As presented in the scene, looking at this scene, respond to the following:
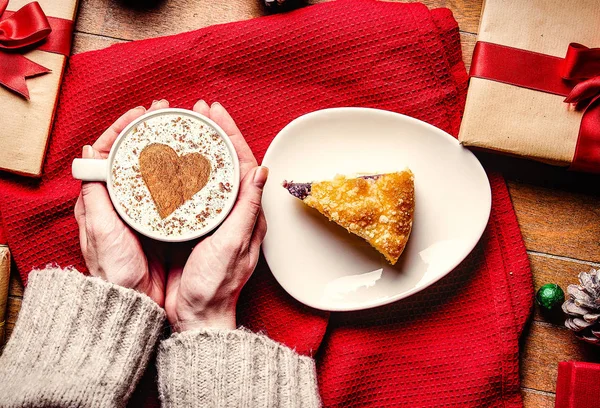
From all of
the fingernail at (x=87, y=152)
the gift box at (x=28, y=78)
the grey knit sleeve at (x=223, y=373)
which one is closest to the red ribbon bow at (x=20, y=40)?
the gift box at (x=28, y=78)

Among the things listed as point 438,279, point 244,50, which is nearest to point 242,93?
point 244,50

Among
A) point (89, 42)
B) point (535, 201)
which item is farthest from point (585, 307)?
point (89, 42)

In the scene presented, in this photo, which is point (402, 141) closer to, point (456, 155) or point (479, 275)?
point (456, 155)

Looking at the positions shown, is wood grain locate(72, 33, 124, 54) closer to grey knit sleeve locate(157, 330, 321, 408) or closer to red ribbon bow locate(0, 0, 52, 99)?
red ribbon bow locate(0, 0, 52, 99)

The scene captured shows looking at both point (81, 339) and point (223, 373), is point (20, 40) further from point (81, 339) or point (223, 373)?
point (223, 373)

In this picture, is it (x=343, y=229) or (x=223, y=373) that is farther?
(x=343, y=229)
